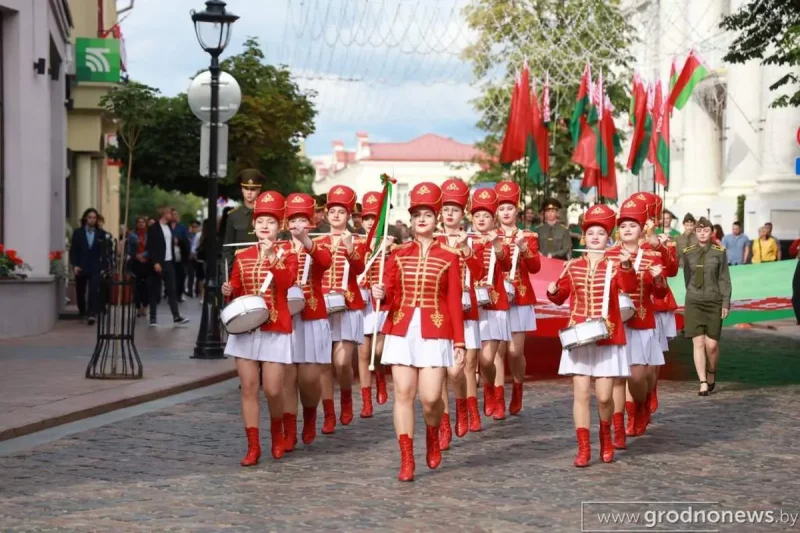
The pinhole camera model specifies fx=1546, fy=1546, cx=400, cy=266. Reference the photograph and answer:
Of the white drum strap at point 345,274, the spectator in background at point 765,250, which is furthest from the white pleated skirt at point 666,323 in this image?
the spectator in background at point 765,250

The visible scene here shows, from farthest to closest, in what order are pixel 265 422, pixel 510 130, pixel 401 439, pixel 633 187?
pixel 633 187 < pixel 510 130 < pixel 265 422 < pixel 401 439

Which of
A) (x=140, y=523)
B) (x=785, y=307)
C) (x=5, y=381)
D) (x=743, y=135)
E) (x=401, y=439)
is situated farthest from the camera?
(x=743, y=135)

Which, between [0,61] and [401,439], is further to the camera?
[0,61]

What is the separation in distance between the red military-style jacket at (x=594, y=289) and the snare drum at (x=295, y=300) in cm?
184

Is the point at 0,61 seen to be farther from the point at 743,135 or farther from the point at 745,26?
the point at 743,135

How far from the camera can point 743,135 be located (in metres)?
42.9

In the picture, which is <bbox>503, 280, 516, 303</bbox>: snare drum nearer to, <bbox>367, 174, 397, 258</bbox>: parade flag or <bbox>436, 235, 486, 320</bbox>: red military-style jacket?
<bbox>436, 235, 486, 320</bbox>: red military-style jacket

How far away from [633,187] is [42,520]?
176ft

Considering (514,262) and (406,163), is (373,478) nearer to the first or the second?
(514,262)

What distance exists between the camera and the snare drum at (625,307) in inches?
447

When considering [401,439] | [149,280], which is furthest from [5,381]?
[149,280]

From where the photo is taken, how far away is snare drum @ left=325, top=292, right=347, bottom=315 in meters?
13.2

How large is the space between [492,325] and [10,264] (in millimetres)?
10776

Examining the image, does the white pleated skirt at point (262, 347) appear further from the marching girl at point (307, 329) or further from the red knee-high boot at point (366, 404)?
the red knee-high boot at point (366, 404)
